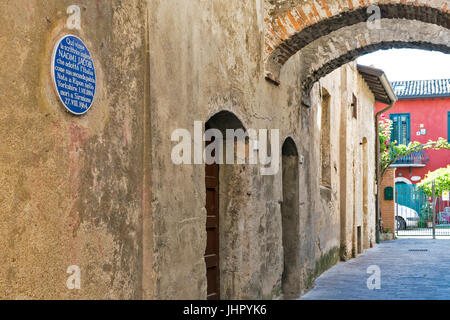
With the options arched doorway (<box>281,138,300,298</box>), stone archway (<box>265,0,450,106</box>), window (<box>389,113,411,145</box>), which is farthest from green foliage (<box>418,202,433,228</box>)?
arched doorway (<box>281,138,300,298</box>)

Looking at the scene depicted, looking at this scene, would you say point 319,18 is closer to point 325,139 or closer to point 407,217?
point 325,139

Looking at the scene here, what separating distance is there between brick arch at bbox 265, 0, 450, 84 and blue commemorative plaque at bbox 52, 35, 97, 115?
3.76 metres

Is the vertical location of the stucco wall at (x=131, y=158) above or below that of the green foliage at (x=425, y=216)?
above

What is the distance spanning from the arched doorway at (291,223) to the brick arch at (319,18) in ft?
4.75

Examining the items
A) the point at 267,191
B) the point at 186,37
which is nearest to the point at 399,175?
the point at 267,191

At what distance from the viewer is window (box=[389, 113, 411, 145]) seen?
3362 cm

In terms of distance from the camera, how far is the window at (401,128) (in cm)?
3362

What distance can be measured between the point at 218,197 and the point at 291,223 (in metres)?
2.28

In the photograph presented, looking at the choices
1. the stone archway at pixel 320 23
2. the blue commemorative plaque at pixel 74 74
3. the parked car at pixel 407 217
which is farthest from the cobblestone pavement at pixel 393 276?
the parked car at pixel 407 217

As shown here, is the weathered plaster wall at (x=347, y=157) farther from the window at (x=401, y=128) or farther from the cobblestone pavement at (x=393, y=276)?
the window at (x=401, y=128)

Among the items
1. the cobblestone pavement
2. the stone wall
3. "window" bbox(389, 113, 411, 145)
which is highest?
"window" bbox(389, 113, 411, 145)

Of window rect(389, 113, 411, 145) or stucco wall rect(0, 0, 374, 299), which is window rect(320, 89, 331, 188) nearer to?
stucco wall rect(0, 0, 374, 299)

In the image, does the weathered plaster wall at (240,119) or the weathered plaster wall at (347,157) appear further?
the weathered plaster wall at (347,157)
